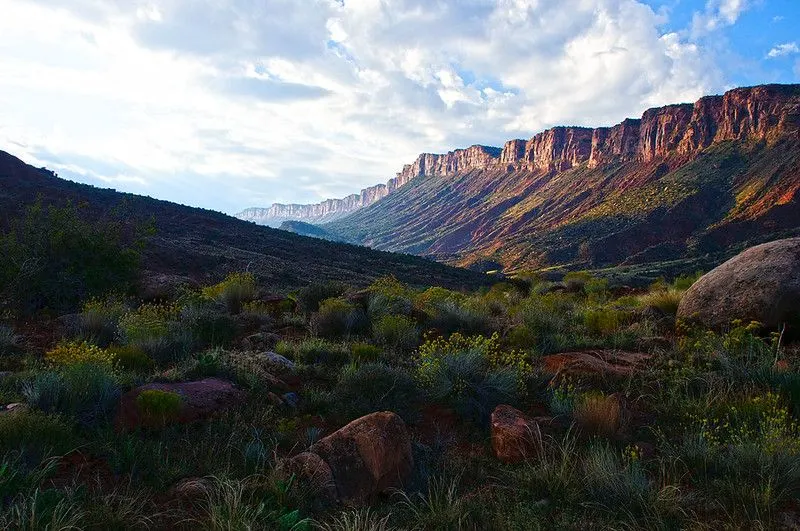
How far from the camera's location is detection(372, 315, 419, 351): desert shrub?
816 cm

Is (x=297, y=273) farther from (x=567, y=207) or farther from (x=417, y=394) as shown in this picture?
(x=567, y=207)

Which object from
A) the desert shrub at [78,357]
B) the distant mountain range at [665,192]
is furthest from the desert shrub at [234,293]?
the distant mountain range at [665,192]

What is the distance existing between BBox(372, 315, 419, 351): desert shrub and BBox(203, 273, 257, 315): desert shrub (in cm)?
478

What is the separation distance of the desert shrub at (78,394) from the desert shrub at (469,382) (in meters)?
3.31

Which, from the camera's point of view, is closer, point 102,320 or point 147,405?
point 147,405

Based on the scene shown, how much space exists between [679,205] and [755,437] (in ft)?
315

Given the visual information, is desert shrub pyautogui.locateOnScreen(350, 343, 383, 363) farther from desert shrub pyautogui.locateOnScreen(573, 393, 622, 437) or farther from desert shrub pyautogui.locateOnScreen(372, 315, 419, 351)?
desert shrub pyautogui.locateOnScreen(573, 393, 622, 437)

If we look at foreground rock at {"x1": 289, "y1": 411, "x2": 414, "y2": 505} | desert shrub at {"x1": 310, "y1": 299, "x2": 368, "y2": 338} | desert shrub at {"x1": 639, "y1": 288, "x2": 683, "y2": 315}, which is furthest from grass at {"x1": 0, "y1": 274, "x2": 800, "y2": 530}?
desert shrub at {"x1": 639, "y1": 288, "x2": 683, "y2": 315}

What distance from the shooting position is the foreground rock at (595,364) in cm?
588

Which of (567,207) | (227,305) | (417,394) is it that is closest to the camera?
(417,394)

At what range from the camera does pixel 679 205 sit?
285 ft

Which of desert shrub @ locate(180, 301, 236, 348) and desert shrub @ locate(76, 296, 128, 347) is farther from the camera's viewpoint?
desert shrub @ locate(76, 296, 128, 347)

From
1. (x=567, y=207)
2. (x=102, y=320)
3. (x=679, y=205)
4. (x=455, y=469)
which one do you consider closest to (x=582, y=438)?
(x=455, y=469)

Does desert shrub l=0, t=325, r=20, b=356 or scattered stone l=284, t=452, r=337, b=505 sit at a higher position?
scattered stone l=284, t=452, r=337, b=505
